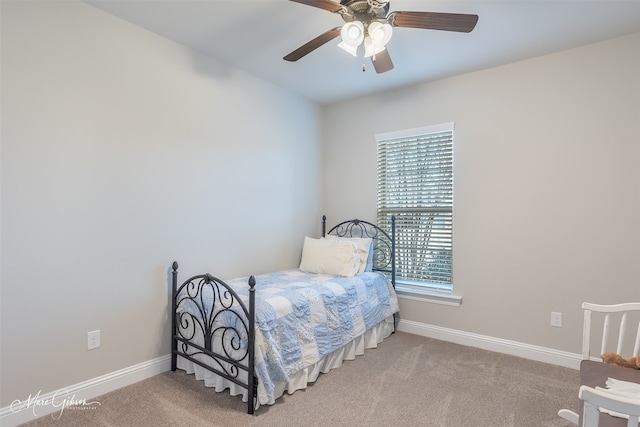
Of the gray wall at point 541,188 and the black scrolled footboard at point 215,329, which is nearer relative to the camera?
the black scrolled footboard at point 215,329

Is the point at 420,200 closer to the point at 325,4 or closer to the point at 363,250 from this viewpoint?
the point at 363,250

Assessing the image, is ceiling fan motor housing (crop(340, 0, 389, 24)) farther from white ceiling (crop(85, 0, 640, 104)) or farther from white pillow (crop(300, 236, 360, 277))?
white pillow (crop(300, 236, 360, 277))

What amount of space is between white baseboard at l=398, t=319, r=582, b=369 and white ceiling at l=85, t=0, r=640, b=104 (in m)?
2.44

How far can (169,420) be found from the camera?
77.6 inches

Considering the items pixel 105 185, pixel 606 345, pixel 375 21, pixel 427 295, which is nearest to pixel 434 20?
pixel 375 21

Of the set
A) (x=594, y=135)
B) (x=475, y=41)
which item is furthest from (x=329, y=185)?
(x=594, y=135)

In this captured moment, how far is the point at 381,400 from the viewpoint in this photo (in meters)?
2.21

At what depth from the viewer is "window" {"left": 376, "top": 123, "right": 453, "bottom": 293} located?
3.34 meters

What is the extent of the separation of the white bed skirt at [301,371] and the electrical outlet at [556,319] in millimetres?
1452

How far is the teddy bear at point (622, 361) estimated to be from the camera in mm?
1598

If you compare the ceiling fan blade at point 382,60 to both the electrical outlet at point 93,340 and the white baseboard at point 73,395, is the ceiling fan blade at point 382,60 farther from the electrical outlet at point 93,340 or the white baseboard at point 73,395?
the white baseboard at point 73,395

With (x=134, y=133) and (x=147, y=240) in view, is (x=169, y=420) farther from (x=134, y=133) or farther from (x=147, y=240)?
(x=134, y=133)

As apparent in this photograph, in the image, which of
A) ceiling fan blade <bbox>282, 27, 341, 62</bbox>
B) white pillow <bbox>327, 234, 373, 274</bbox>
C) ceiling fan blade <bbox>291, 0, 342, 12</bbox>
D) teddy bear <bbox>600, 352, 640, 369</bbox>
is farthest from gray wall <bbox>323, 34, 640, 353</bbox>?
ceiling fan blade <bbox>291, 0, 342, 12</bbox>

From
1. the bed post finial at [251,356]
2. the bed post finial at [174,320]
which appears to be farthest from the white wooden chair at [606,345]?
the bed post finial at [174,320]
